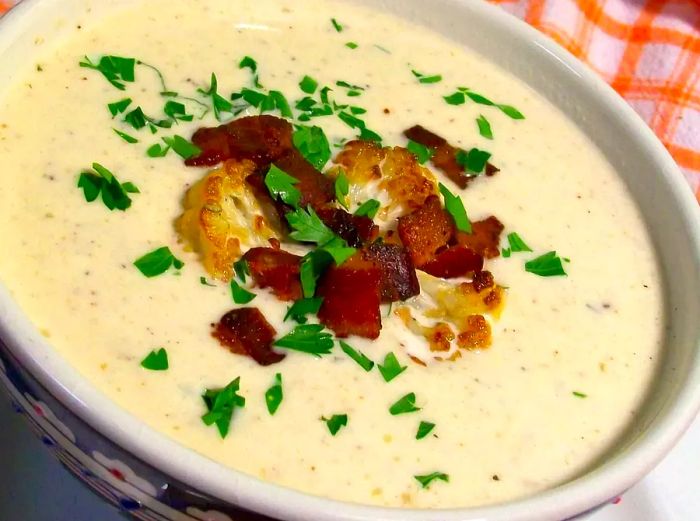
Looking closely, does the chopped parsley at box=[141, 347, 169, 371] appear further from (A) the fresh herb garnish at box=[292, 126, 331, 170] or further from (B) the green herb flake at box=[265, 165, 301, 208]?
(A) the fresh herb garnish at box=[292, 126, 331, 170]

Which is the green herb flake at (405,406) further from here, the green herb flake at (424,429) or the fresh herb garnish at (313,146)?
the fresh herb garnish at (313,146)

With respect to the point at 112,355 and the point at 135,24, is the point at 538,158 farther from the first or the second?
the point at 112,355

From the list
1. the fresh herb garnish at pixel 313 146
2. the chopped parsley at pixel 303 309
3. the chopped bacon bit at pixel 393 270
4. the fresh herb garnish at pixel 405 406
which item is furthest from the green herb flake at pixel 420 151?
the fresh herb garnish at pixel 405 406

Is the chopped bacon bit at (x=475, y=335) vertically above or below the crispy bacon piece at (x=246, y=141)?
below

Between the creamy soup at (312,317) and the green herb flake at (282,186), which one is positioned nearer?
the creamy soup at (312,317)

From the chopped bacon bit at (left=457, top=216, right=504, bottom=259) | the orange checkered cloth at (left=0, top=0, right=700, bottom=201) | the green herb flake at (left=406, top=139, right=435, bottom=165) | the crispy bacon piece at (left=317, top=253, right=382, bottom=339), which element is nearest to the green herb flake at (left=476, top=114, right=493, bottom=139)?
the green herb flake at (left=406, top=139, right=435, bottom=165)

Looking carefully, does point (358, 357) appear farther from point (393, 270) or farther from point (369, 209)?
point (369, 209)

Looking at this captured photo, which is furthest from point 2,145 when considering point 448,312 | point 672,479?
point 672,479

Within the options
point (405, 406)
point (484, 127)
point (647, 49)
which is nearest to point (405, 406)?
point (405, 406)
